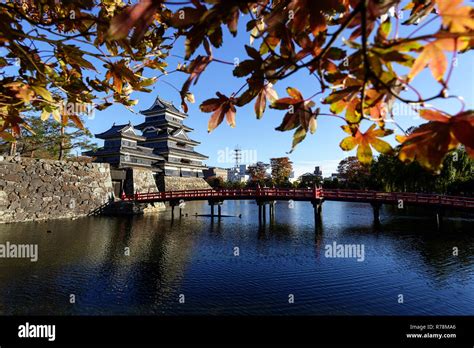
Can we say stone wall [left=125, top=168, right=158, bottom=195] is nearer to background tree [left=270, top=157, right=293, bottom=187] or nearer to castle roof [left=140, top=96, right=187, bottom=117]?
castle roof [left=140, top=96, right=187, bottom=117]

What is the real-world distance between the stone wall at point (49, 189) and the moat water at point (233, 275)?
3.44 metres

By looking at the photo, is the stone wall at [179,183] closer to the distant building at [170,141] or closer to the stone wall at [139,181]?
the distant building at [170,141]

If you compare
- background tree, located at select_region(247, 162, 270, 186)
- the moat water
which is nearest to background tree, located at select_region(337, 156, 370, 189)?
background tree, located at select_region(247, 162, 270, 186)

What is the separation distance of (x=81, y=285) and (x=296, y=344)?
6143 millimetres

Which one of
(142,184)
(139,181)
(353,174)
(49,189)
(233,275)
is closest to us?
(233,275)

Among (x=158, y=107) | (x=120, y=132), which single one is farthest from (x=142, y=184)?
(x=158, y=107)

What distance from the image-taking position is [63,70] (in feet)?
5.31

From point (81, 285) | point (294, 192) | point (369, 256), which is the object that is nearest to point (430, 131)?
point (81, 285)

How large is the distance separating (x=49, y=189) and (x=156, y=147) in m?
17.5

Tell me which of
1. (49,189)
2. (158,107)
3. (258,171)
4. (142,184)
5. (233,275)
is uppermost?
(158,107)

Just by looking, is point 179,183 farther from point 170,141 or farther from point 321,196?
point 321,196

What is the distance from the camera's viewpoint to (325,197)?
19875 mm

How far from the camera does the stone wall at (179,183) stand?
1290 inches

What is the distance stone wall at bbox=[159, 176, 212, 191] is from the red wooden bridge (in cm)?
807
